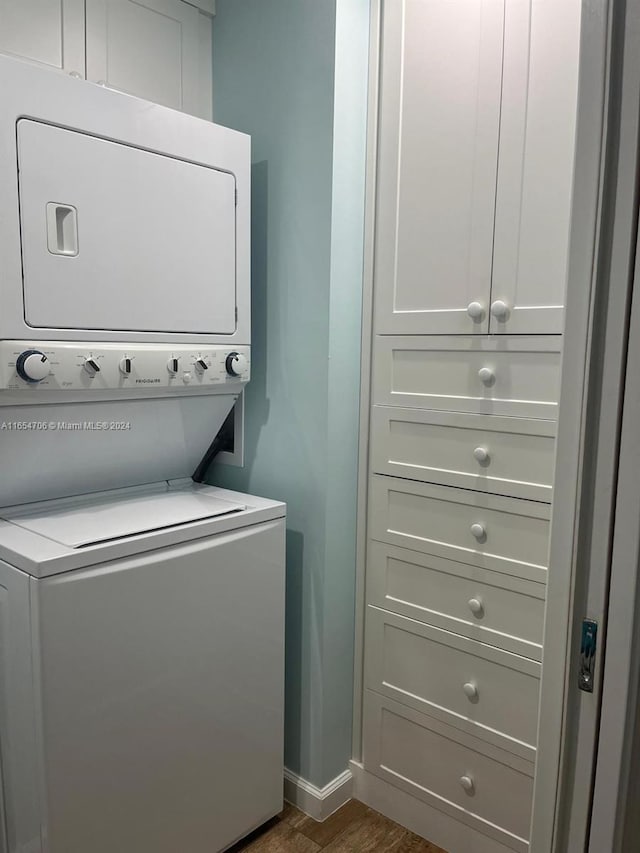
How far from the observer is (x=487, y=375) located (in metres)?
1.65

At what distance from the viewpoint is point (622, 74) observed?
2.24ft

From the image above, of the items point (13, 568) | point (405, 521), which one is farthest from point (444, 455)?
point (13, 568)

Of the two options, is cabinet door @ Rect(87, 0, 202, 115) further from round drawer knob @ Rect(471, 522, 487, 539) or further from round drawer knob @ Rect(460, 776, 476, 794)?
round drawer knob @ Rect(460, 776, 476, 794)

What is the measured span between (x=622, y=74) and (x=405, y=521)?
1.34 m

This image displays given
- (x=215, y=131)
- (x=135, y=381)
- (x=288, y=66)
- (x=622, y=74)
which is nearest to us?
(x=622, y=74)

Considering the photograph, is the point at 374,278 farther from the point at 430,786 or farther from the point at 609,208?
the point at 430,786

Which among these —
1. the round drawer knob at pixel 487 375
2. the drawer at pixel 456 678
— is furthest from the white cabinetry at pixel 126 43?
the drawer at pixel 456 678

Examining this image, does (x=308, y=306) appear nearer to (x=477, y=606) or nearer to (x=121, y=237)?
(x=121, y=237)

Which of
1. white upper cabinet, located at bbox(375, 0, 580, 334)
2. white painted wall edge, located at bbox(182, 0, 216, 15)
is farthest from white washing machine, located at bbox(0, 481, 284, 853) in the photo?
white painted wall edge, located at bbox(182, 0, 216, 15)

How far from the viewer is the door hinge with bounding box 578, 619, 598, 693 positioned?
75 centimetres

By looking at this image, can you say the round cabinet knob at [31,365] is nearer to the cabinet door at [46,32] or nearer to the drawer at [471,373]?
the cabinet door at [46,32]

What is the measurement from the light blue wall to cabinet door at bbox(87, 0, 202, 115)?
0.32ft

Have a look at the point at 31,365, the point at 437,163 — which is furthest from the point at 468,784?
the point at 437,163

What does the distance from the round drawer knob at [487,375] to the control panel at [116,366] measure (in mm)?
634
